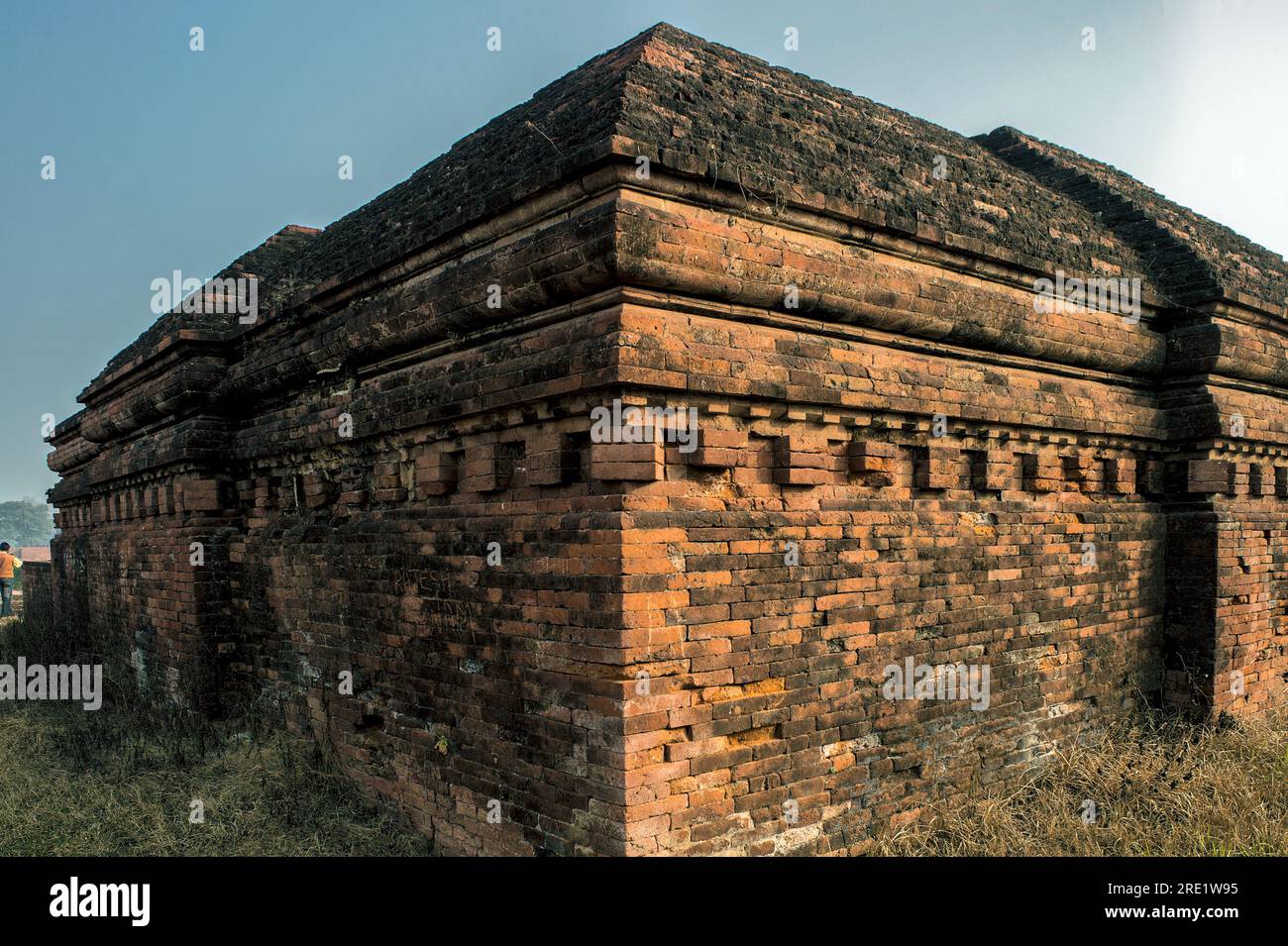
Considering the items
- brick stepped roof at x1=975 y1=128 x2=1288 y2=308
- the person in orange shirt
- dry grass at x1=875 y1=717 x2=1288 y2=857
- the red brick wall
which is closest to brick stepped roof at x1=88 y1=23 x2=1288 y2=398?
brick stepped roof at x1=975 y1=128 x2=1288 y2=308

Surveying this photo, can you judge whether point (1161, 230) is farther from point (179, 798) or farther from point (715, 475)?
point (179, 798)

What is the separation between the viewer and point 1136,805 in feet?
20.7

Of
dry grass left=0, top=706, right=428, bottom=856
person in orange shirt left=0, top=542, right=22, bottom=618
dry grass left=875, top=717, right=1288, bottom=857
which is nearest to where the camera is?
dry grass left=875, top=717, right=1288, bottom=857

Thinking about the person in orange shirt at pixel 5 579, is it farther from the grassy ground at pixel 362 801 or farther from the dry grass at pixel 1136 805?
the dry grass at pixel 1136 805

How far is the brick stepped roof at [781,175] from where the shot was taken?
5.32 metres

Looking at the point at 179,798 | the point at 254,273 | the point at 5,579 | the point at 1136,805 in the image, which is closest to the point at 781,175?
the point at 1136,805

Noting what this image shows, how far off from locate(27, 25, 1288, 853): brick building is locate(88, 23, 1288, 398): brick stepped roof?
0.05 meters

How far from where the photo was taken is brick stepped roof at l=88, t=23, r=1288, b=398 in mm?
5324

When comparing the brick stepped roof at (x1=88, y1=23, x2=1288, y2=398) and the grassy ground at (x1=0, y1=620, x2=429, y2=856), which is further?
the grassy ground at (x1=0, y1=620, x2=429, y2=856)

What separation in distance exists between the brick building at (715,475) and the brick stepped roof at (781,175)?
0.16ft

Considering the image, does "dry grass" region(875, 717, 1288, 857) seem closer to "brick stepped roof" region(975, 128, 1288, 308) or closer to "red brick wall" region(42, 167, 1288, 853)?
"red brick wall" region(42, 167, 1288, 853)

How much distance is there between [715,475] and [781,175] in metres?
2.09

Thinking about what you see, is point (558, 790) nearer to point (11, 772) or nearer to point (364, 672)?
point (364, 672)

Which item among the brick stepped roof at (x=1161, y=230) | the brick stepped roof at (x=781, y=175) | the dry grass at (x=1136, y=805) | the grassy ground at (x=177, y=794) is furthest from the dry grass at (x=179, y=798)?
the brick stepped roof at (x=1161, y=230)
